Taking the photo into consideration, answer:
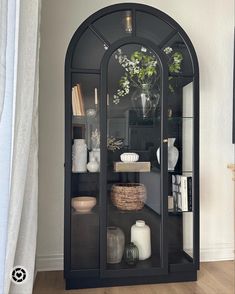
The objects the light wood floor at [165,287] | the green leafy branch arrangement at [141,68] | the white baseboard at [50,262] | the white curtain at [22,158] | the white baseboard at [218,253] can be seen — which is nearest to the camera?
the white curtain at [22,158]

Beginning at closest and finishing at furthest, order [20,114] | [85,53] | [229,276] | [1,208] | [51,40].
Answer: [1,208] → [20,114] → [85,53] → [229,276] → [51,40]

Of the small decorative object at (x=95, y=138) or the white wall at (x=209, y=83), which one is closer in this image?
the small decorative object at (x=95, y=138)

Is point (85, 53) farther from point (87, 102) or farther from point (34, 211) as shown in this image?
point (34, 211)

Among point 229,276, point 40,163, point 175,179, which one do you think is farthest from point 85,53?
point 229,276

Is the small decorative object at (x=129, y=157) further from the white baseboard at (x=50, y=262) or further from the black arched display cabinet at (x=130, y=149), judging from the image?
the white baseboard at (x=50, y=262)

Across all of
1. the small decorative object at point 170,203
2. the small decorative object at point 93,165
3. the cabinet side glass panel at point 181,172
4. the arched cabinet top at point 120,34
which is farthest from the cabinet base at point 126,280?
the arched cabinet top at point 120,34

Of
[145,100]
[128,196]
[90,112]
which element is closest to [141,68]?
[145,100]

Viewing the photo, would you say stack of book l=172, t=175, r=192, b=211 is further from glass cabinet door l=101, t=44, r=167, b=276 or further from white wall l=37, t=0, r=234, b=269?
white wall l=37, t=0, r=234, b=269

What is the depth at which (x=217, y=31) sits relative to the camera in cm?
241

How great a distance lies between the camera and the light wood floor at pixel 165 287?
185 centimetres

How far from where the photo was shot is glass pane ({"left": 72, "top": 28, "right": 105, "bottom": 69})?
190 cm

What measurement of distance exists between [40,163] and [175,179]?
104cm

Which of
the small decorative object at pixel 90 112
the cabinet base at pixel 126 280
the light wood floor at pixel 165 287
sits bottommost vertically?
the light wood floor at pixel 165 287

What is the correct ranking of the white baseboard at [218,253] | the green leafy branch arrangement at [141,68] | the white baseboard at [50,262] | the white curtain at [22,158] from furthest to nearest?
the white baseboard at [218,253]
the white baseboard at [50,262]
the green leafy branch arrangement at [141,68]
the white curtain at [22,158]
